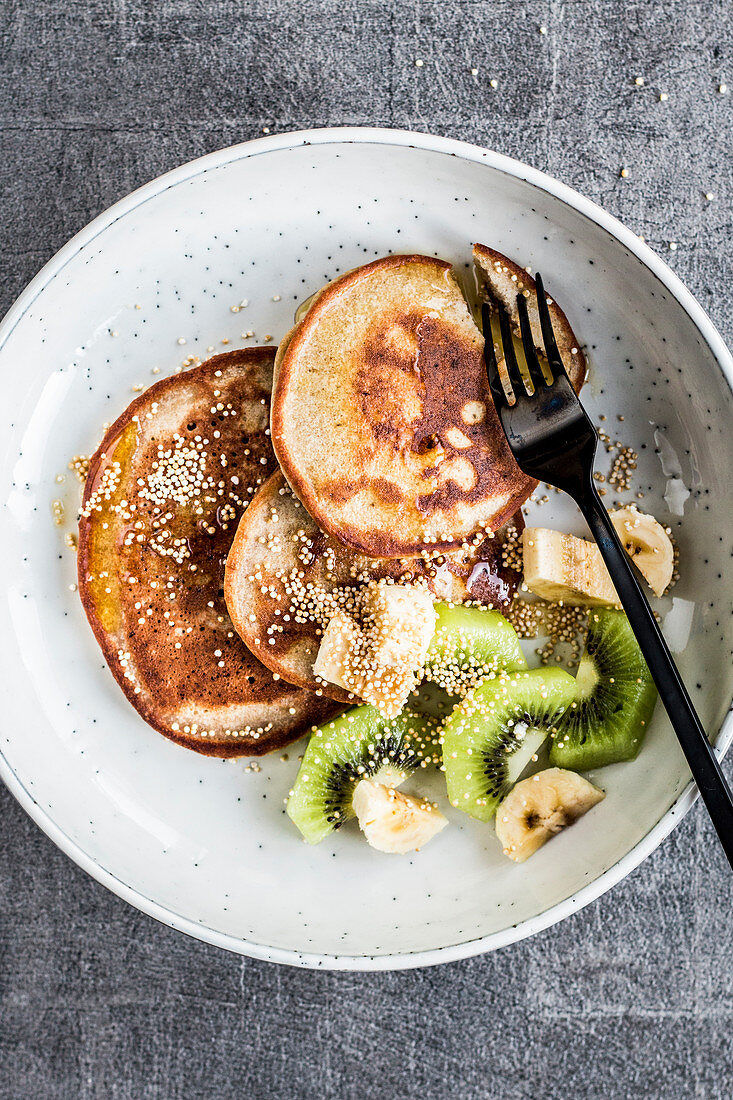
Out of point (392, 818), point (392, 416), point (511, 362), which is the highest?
point (511, 362)

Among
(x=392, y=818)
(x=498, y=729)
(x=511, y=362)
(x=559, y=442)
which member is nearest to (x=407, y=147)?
(x=511, y=362)

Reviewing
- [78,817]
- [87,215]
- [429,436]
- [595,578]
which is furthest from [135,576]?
[595,578]

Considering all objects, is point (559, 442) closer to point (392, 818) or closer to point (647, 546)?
point (647, 546)

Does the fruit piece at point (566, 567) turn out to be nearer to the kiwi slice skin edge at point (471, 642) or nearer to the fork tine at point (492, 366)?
the kiwi slice skin edge at point (471, 642)

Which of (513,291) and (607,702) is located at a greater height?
(513,291)

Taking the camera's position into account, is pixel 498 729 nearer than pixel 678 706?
No

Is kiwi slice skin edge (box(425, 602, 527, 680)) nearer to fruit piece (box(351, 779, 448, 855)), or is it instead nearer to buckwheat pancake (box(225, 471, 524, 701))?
buckwheat pancake (box(225, 471, 524, 701))

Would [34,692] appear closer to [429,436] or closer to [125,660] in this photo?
[125,660]
